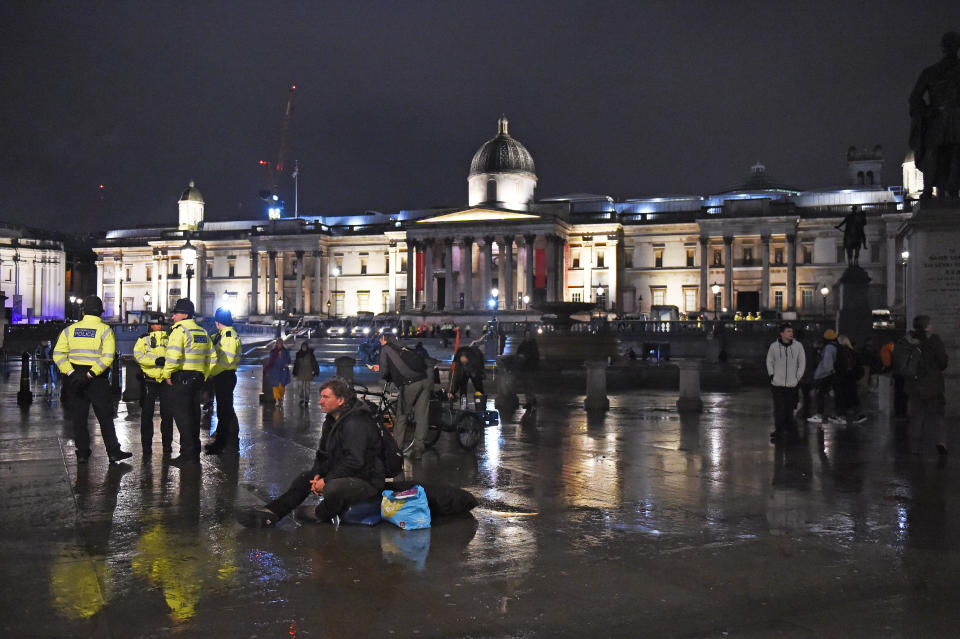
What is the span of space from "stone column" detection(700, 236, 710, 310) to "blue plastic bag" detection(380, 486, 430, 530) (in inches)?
3138

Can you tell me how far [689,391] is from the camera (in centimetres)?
1967

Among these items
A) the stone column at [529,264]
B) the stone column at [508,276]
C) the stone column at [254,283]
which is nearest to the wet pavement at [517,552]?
the stone column at [508,276]

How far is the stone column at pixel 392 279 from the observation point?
95.7m

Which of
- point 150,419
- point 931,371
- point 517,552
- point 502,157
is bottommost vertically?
point 517,552

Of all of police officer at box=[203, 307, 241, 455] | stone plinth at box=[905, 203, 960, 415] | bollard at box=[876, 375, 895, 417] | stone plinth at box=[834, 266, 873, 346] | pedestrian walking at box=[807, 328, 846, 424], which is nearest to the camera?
police officer at box=[203, 307, 241, 455]

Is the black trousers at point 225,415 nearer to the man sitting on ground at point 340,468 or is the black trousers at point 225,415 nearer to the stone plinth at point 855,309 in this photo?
the man sitting on ground at point 340,468

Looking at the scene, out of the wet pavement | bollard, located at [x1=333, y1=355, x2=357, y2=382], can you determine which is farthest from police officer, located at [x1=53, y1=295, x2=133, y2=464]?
bollard, located at [x1=333, y1=355, x2=357, y2=382]

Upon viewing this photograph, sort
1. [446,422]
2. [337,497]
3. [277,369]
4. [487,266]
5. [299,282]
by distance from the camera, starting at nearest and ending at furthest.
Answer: [337,497]
[446,422]
[277,369]
[487,266]
[299,282]

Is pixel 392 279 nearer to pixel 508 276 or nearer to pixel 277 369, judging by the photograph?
pixel 508 276

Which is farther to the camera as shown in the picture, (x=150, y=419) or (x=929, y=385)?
(x=150, y=419)

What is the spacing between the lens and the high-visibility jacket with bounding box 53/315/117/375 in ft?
38.2

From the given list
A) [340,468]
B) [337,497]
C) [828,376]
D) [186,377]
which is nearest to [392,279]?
[828,376]

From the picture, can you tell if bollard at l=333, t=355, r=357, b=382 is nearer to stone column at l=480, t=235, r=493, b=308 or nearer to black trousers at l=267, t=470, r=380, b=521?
black trousers at l=267, t=470, r=380, b=521

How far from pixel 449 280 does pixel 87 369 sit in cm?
7476
